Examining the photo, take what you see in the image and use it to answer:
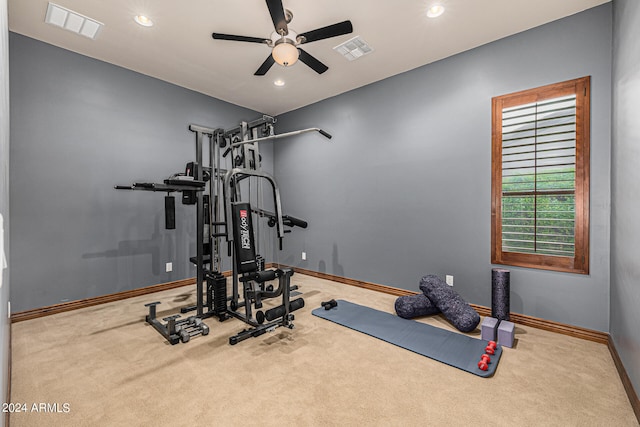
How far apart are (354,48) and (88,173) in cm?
355

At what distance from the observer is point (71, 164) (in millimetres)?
3473

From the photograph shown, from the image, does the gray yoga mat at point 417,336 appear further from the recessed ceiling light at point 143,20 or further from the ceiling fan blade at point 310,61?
the recessed ceiling light at point 143,20

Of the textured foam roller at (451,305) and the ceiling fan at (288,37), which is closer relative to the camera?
the ceiling fan at (288,37)

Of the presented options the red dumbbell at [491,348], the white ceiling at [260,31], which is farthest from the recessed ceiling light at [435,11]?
the red dumbbell at [491,348]

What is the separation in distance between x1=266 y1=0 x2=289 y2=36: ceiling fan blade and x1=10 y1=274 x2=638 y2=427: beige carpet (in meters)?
2.69

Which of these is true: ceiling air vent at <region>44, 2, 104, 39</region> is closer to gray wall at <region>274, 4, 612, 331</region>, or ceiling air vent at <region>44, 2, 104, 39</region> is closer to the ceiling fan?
the ceiling fan

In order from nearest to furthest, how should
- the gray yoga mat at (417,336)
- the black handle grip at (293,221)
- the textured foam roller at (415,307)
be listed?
the gray yoga mat at (417,336) < the textured foam roller at (415,307) < the black handle grip at (293,221)

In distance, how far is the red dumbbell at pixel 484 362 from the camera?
2.16 m

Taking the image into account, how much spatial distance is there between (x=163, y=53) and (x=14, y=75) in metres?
1.50

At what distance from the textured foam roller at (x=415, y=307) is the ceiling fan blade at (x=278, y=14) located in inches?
114

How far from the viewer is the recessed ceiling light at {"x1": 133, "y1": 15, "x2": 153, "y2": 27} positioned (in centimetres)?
284

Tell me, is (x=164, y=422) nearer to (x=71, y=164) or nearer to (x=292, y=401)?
(x=292, y=401)

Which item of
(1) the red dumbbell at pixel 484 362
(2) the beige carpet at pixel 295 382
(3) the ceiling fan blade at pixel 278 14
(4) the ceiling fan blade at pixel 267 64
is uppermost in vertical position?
(4) the ceiling fan blade at pixel 267 64

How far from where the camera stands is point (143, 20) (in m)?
2.89
